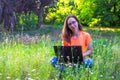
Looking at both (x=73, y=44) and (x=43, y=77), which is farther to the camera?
(x=73, y=44)

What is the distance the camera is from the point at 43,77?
5.86 m

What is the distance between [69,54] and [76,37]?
0.43 meters

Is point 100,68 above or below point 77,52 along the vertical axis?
below

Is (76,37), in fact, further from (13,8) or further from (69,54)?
(13,8)

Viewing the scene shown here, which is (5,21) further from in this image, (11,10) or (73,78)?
(73,78)

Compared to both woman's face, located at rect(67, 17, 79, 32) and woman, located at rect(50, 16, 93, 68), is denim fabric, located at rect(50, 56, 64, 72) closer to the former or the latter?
woman, located at rect(50, 16, 93, 68)

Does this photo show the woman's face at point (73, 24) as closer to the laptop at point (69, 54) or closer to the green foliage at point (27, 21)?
the laptop at point (69, 54)

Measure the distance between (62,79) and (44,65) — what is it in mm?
812

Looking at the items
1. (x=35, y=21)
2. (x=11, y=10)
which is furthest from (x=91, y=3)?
(x=11, y=10)

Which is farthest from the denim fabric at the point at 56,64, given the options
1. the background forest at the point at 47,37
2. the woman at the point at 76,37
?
the woman at the point at 76,37

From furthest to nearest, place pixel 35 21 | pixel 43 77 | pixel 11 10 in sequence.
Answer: pixel 35 21
pixel 11 10
pixel 43 77

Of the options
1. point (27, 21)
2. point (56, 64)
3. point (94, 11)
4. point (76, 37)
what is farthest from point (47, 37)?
point (94, 11)

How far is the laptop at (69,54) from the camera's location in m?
5.77

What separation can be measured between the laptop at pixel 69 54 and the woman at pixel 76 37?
227 millimetres
